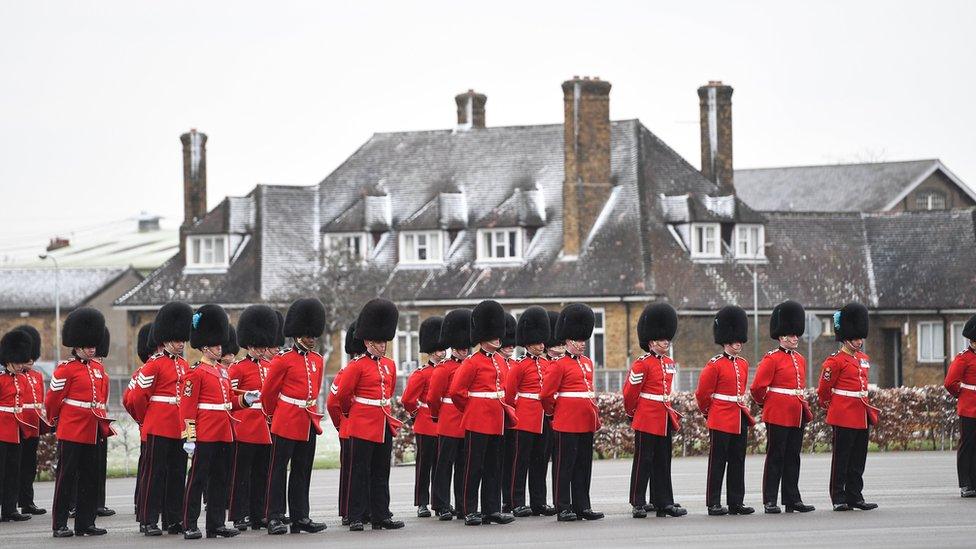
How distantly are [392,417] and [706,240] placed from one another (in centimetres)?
3716

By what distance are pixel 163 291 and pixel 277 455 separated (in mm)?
41364

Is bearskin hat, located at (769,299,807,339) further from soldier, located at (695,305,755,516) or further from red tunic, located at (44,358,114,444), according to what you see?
red tunic, located at (44,358,114,444)

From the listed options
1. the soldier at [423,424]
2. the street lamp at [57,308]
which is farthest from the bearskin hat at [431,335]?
the street lamp at [57,308]

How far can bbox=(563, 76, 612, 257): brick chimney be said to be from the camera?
52.8 m

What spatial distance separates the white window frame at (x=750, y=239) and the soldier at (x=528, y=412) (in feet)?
120

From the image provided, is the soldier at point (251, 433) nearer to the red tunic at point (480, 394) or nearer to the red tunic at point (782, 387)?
the red tunic at point (480, 394)

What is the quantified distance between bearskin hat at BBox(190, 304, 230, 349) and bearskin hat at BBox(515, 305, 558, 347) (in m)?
3.35

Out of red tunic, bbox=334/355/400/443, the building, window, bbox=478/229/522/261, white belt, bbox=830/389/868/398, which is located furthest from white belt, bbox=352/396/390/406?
window, bbox=478/229/522/261

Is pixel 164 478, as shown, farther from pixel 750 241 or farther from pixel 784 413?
pixel 750 241

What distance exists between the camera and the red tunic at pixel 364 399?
17.2m

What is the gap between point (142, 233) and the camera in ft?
362

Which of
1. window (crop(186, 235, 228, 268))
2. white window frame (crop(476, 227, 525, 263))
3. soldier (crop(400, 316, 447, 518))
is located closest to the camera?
soldier (crop(400, 316, 447, 518))

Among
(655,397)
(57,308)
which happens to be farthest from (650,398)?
(57,308)

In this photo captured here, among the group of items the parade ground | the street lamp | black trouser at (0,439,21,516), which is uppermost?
the street lamp
